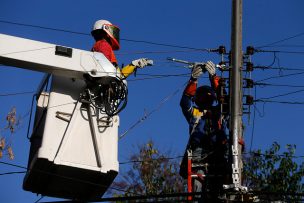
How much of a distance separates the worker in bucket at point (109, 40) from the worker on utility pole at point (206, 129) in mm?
1026

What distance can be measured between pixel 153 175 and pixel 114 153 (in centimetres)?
1005

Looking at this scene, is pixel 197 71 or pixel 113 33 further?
pixel 197 71

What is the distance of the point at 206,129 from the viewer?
41.0 feet

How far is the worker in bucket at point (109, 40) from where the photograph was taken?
12.0 metres

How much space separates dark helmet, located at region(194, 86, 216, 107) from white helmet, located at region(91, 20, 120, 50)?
1.71m

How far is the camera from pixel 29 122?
1180 cm

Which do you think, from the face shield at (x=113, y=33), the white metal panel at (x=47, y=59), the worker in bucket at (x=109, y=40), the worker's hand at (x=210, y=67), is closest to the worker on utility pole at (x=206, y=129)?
the worker's hand at (x=210, y=67)

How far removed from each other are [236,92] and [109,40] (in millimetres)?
2314

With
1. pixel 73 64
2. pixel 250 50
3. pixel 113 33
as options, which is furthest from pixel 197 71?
pixel 73 64

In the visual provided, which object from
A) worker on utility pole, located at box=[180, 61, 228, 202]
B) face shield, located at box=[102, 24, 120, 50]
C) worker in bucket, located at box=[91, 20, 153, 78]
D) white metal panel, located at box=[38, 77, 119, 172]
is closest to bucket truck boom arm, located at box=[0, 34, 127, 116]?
white metal panel, located at box=[38, 77, 119, 172]

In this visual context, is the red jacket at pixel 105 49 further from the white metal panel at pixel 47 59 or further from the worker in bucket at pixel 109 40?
the white metal panel at pixel 47 59

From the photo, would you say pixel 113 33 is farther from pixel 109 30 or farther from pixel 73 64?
pixel 73 64

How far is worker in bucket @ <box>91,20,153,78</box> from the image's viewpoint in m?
12.0

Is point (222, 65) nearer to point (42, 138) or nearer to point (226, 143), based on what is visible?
point (226, 143)
